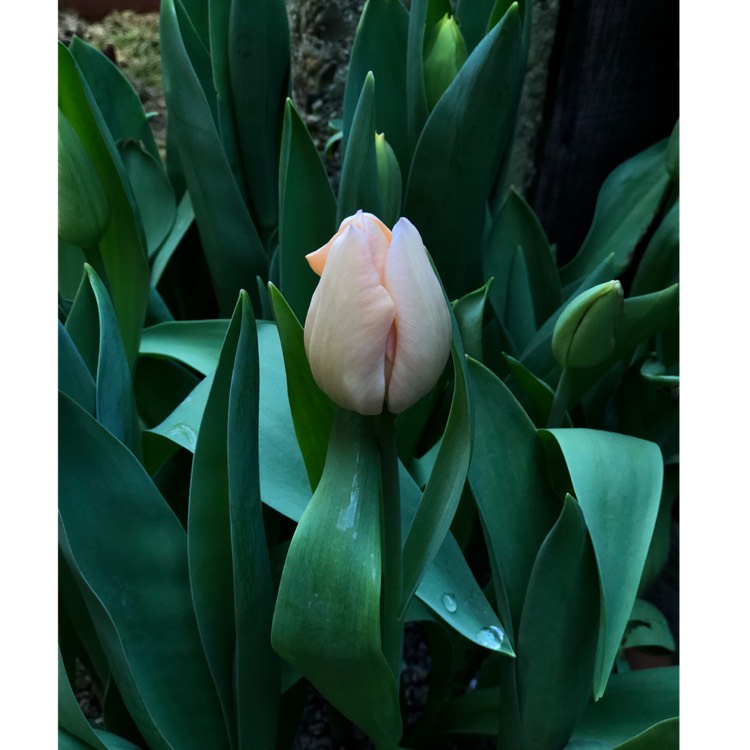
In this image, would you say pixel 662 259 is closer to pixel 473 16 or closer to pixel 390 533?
pixel 473 16

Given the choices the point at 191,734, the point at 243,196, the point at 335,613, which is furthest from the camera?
the point at 243,196

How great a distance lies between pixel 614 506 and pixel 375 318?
233 millimetres

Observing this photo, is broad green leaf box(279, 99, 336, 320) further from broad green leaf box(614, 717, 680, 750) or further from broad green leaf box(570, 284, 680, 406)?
broad green leaf box(614, 717, 680, 750)

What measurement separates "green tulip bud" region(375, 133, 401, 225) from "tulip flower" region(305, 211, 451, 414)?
0.22 meters

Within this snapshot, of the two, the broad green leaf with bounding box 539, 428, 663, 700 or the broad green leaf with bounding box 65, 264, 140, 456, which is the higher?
the broad green leaf with bounding box 65, 264, 140, 456

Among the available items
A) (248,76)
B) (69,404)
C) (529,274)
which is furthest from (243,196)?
(69,404)

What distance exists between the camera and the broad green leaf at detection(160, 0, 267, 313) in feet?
2.03

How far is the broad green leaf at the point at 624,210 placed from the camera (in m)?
0.80

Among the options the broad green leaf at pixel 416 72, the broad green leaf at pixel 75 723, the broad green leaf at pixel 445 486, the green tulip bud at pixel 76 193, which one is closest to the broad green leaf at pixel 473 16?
the broad green leaf at pixel 416 72

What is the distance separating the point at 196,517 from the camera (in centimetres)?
43

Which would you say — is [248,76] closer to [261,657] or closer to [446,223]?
[446,223]

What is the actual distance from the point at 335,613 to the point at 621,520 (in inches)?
7.1

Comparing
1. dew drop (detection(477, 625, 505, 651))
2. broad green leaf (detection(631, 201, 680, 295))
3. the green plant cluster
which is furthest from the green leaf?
broad green leaf (detection(631, 201, 680, 295))

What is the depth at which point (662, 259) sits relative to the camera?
0.75 meters
